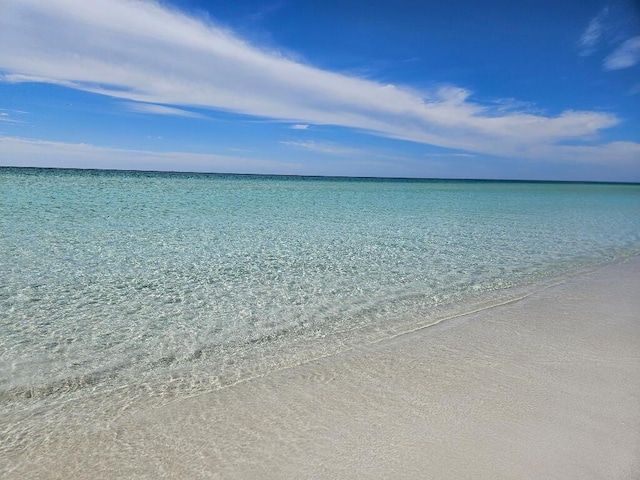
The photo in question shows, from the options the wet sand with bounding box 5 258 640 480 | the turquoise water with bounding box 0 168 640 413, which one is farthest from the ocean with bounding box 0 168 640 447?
the wet sand with bounding box 5 258 640 480

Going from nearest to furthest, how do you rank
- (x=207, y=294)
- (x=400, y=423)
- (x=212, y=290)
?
(x=400, y=423) → (x=207, y=294) → (x=212, y=290)

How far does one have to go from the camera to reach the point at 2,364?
3539 millimetres

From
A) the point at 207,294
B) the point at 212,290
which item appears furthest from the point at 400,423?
the point at 212,290

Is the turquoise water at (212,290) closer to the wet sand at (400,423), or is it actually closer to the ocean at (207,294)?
the ocean at (207,294)

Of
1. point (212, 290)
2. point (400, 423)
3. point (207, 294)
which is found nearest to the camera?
point (400, 423)

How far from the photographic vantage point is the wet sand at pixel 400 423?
226cm

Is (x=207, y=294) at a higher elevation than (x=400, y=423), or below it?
below

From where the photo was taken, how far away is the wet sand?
2.26 metres

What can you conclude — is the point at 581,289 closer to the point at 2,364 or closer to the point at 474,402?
the point at 474,402

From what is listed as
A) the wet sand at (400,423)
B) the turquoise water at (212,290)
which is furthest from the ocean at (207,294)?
the wet sand at (400,423)

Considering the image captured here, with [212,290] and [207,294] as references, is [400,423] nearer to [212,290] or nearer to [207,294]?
[207,294]

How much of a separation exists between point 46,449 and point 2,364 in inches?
59.5

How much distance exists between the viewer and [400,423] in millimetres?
2678

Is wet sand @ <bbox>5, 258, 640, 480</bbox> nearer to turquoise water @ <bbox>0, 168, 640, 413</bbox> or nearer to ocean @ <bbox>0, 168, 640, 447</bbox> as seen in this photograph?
ocean @ <bbox>0, 168, 640, 447</bbox>
